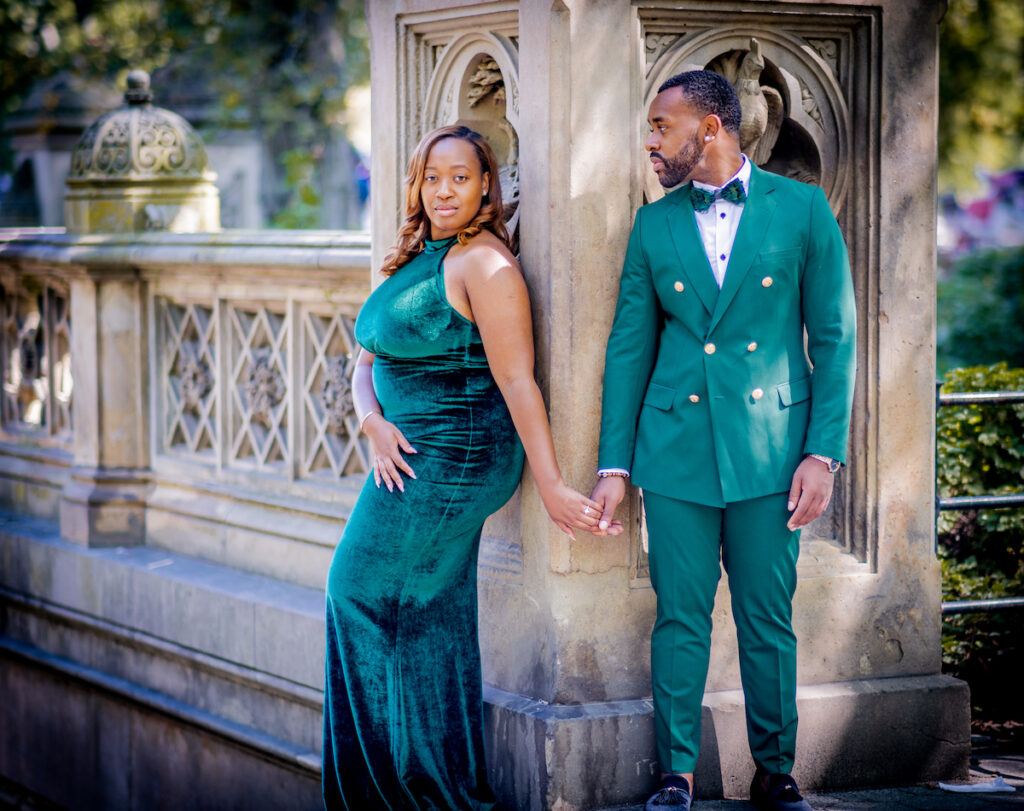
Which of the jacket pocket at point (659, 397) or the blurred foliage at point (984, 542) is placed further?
the blurred foliage at point (984, 542)

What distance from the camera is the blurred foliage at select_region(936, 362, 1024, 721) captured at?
546 cm

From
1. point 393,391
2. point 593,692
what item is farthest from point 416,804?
point 393,391

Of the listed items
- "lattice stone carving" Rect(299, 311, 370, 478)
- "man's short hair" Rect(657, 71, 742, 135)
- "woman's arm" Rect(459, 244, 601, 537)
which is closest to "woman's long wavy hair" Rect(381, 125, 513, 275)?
"woman's arm" Rect(459, 244, 601, 537)

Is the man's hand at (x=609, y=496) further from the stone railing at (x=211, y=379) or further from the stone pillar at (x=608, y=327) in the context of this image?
the stone railing at (x=211, y=379)

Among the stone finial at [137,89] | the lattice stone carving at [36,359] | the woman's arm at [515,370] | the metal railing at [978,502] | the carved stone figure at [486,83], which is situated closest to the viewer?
the woman's arm at [515,370]

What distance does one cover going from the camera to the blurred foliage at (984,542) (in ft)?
17.9

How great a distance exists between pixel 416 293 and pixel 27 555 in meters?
3.67

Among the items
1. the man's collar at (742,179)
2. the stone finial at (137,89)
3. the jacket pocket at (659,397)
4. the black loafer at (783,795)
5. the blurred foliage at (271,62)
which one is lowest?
the black loafer at (783,795)

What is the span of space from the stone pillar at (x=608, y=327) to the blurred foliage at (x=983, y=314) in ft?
23.7

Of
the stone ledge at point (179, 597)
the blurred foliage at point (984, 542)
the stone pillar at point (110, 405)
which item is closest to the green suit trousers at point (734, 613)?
the stone ledge at point (179, 597)

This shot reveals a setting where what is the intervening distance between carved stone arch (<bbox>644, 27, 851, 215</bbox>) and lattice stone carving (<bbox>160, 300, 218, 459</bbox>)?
265 centimetres

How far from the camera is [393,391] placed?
158 inches

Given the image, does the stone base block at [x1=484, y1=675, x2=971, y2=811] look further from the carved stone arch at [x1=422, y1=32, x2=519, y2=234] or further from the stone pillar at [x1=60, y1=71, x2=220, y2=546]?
the stone pillar at [x1=60, y1=71, x2=220, y2=546]

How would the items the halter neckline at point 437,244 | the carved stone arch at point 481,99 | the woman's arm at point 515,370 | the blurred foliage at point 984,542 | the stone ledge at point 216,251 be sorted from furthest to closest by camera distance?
the blurred foliage at point 984,542
the stone ledge at point 216,251
the carved stone arch at point 481,99
the halter neckline at point 437,244
the woman's arm at point 515,370
